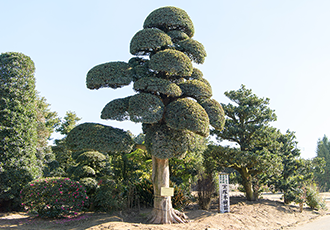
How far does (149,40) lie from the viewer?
8.05m

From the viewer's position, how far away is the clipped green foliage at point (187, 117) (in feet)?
23.5

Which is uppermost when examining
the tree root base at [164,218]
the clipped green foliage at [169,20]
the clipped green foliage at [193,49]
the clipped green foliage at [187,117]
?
the clipped green foliage at [169,20]

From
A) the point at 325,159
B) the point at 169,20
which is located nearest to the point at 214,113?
the point at 169,20

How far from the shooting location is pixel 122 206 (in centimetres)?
908

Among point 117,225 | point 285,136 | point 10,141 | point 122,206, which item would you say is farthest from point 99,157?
point 285,136

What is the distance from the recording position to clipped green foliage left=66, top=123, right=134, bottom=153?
7395mm

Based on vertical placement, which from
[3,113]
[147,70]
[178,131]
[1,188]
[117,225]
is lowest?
[117,225]

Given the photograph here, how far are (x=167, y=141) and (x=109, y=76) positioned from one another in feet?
9.04

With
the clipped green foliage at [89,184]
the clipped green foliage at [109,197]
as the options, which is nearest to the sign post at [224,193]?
the clipped green foliage at [109,197]

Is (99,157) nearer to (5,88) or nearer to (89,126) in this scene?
(89,126)

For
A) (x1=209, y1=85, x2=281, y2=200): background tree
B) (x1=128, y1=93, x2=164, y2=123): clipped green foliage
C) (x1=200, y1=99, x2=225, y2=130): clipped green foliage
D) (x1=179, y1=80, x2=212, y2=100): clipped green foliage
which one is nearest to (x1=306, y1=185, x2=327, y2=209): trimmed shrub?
(x1=209, y1=85, x2=281, y2=200): background tree

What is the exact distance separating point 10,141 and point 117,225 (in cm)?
515

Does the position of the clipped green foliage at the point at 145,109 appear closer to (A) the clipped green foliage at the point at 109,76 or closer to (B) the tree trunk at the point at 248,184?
(A) the clipped green foliage at the point at 109,76

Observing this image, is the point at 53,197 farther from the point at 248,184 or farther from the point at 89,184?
the point at 248,184
